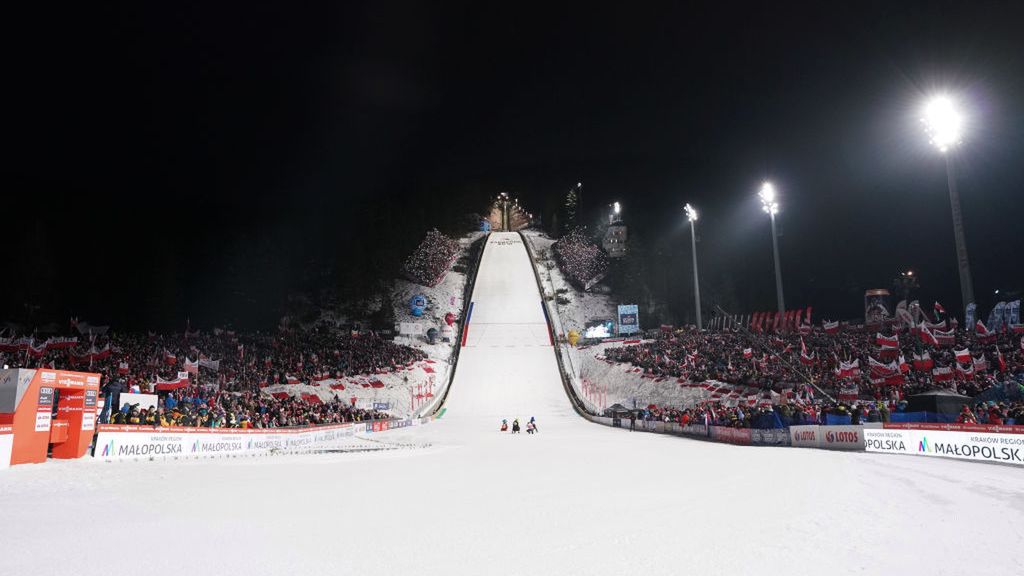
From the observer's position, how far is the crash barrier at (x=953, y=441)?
43.7 feet

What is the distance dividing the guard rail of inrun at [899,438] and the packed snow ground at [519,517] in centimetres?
93

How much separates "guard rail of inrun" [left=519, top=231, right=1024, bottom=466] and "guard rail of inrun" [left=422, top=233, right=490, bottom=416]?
2068 cm

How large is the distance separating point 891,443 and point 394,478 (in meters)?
13.8

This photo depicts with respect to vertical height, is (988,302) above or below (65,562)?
above

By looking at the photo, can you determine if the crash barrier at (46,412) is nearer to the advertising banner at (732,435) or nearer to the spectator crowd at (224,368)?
the spectator crowd at (224,368)

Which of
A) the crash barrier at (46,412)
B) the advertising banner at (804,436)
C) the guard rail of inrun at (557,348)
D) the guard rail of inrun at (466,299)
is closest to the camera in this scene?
the crash barrier at (46,412)

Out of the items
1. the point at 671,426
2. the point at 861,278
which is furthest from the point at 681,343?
the point at 861,278

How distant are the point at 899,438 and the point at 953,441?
1.44m

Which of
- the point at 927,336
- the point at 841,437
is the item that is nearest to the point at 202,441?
the point at 841,437

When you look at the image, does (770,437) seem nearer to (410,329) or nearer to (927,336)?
(927,336)

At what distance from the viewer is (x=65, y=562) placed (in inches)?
195

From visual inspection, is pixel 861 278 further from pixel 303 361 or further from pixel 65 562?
pixel 65 562

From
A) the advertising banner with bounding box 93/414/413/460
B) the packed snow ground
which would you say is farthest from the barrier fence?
the advertising banner with bounding box 93/414/413/460

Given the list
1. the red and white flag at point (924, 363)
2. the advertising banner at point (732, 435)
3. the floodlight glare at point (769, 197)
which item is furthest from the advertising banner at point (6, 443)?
the floodlight glare at point (769, 197)
